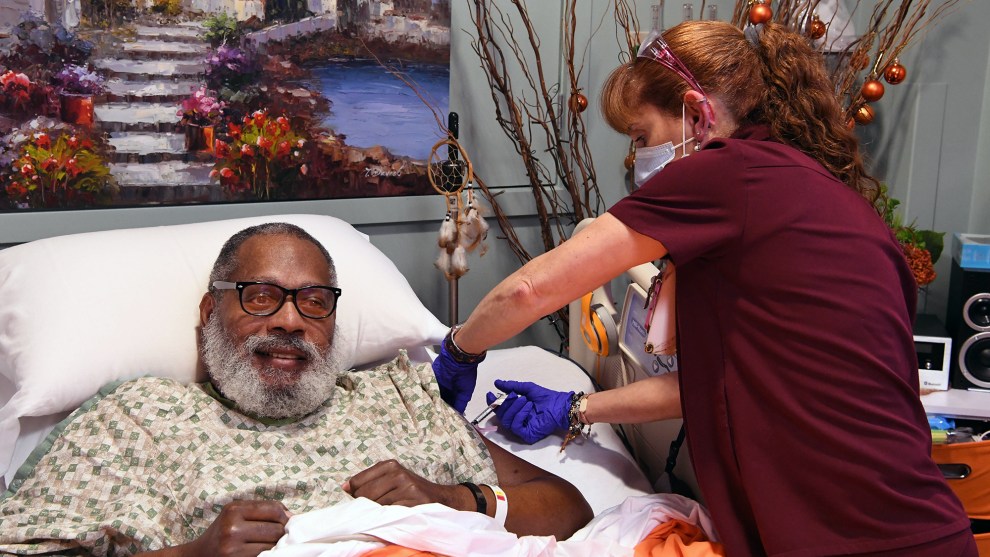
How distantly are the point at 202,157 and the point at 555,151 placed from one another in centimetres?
130

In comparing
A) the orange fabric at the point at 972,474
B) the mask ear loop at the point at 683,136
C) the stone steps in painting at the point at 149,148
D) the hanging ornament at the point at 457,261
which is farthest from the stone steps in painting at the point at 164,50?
the orange fabric at the point at 972,474

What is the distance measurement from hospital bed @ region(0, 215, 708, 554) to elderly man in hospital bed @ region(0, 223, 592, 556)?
0.08 metres

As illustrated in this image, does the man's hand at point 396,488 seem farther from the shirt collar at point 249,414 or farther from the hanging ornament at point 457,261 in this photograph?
the hanging ornament at point 457,261

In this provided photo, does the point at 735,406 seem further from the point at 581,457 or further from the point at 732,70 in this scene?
the point at 581,457

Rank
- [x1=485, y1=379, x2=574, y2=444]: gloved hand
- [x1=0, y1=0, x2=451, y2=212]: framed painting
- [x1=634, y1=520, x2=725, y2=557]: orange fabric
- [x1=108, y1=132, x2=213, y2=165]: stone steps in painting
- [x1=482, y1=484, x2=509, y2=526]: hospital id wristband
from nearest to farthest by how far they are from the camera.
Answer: [x1=634, y1=520, x2=725, y2=557]: orange fabric < [x1=482, y1=484, x2=509, y2=526]: hospital id wristband < [x1=485, y1=379, x2=574, y2=444]: gloved hand < [x1=0, y1=0, x2=451, y2=212]: framed painting < [x1=108, y1=132, x2=213, y2=165]: stone steps in painting

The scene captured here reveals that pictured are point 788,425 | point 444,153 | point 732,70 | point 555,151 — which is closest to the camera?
point 788,425

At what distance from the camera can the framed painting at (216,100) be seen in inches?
88.1

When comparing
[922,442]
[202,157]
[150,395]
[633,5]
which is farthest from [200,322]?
[633,5]

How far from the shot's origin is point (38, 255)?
6.40 ft

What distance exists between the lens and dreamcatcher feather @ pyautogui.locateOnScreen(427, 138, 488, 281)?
8.66ft

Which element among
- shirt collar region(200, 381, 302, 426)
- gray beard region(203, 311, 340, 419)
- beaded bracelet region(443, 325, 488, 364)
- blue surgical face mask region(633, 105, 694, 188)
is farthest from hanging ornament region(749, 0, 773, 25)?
shirt collar region(200, 381, 302, 426)

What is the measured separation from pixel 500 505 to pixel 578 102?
1.68m

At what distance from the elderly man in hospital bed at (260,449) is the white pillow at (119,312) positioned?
0.07 metres

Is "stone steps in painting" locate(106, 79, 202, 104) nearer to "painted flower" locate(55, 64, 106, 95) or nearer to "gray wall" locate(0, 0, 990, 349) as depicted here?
"painted flower" locate(55, 64, 106, 95)
